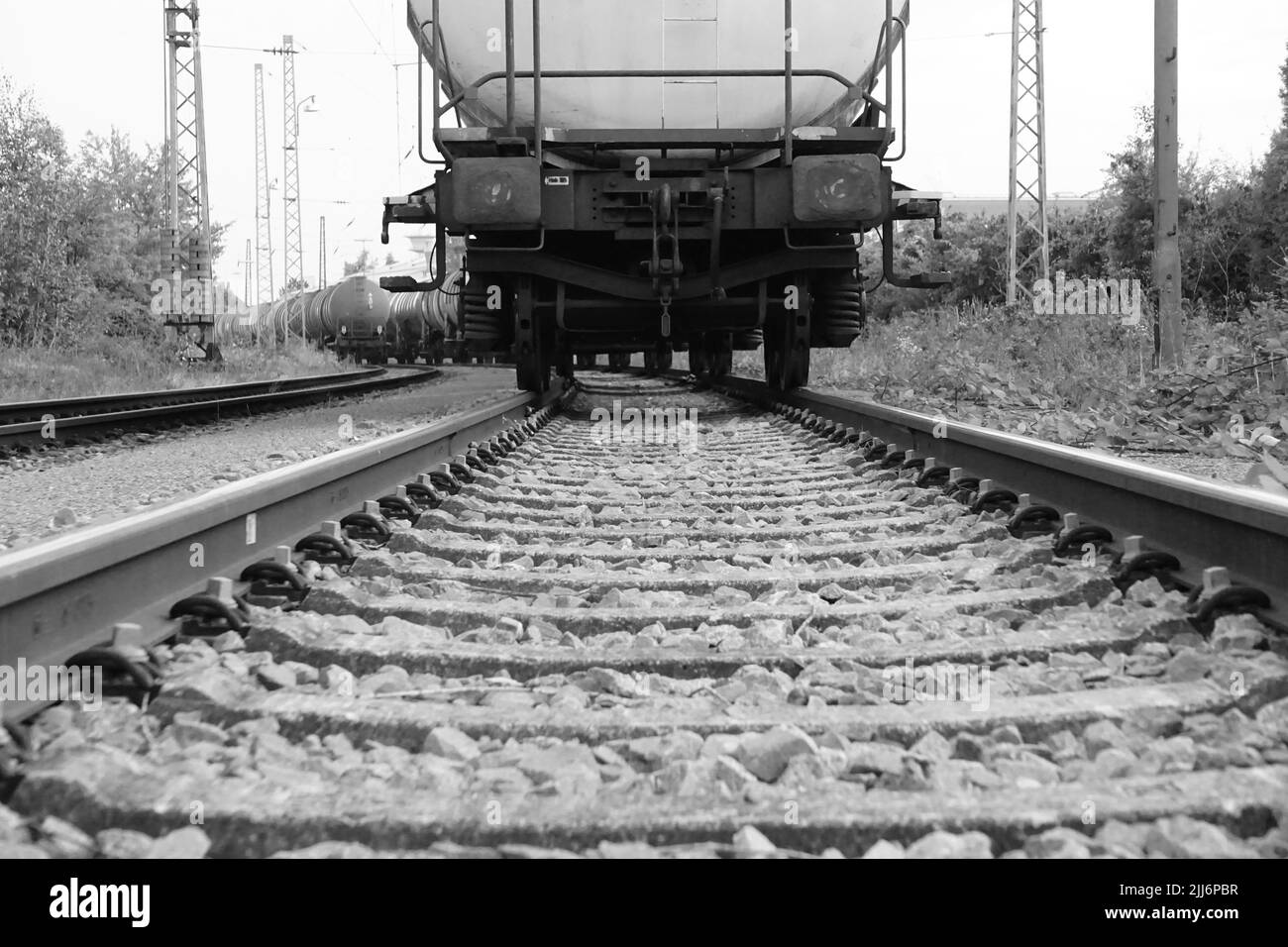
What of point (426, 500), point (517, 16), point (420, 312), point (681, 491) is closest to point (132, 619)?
point (426, 500)

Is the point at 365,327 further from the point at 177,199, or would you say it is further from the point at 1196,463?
the point at 1196,463

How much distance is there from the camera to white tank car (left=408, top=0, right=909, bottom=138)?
6332 mm

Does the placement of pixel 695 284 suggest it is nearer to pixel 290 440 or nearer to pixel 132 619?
pixel 290 440

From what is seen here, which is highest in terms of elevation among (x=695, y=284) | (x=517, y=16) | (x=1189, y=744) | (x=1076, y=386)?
(x=517, y=16)

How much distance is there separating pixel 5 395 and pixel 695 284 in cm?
802

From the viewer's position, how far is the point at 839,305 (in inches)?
296

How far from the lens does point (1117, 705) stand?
1722 millimetres

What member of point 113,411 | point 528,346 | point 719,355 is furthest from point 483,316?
point 719,355
